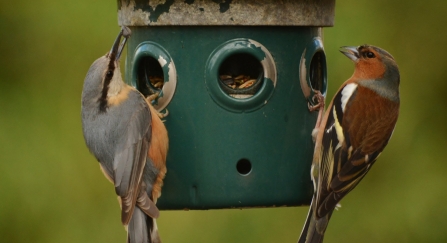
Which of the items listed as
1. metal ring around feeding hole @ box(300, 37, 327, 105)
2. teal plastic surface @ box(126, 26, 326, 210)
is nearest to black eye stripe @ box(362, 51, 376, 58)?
metal ring around feeding hole @ box(300, 37, 327, 105)

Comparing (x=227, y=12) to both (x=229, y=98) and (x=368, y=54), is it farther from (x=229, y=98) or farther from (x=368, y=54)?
(x=368, y=54)

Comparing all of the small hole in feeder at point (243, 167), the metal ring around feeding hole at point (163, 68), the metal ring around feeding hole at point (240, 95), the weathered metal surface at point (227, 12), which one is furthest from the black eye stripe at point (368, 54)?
the metal ring around feeding hole at point (163, 68)

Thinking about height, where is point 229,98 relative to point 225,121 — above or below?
above

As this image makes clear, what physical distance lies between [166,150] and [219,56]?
821mm

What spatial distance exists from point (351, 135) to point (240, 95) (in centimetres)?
91

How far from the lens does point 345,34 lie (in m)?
10.0

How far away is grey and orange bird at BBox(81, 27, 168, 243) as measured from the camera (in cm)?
781

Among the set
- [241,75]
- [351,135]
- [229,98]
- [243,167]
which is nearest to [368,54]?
[351,135]

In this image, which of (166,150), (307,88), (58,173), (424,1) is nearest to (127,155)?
(166,150)

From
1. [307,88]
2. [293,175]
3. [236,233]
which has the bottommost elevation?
[236,233]

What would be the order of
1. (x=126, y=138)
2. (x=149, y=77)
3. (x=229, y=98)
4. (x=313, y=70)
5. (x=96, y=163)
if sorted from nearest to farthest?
(x=126, y=138), (x=229, y=98), (x=149, y=77), (x=313, y=70), (x=96, y=163)

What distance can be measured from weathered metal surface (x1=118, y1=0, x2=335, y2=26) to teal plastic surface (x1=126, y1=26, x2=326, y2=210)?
0.27ft

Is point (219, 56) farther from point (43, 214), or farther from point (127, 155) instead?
point (43, 214)

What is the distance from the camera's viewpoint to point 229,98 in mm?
8078
